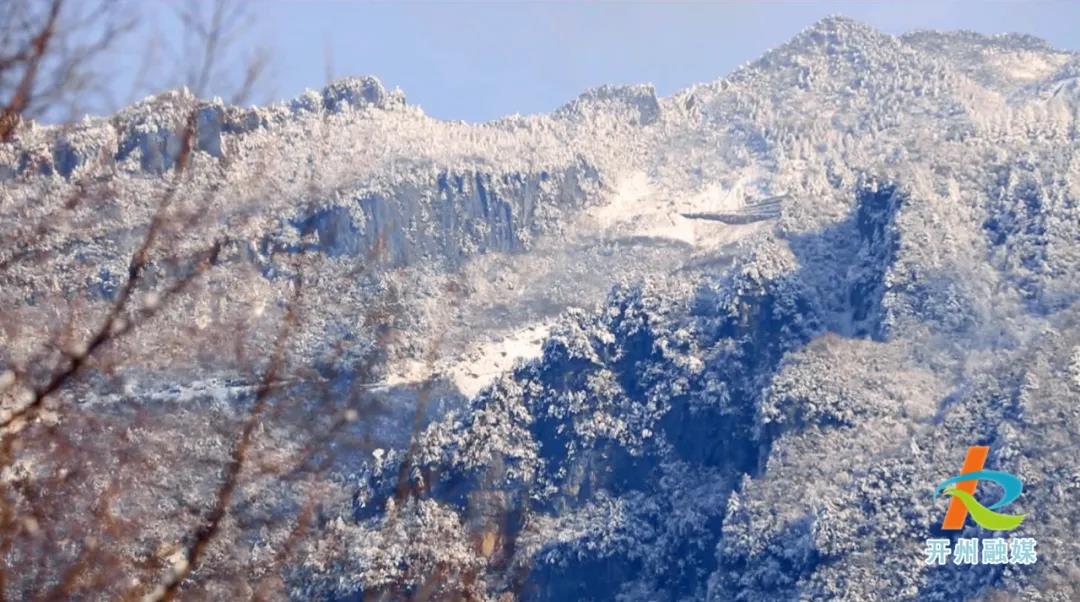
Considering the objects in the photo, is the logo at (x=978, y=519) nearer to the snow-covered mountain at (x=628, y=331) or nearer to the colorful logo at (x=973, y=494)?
the colorful logo at (x=973, y=494)

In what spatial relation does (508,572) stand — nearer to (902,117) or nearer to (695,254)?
(695,254)

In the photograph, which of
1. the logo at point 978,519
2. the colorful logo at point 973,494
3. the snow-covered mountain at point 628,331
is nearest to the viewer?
the snow-covered mountain at point 628,331

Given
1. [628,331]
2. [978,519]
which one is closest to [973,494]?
[978,519]

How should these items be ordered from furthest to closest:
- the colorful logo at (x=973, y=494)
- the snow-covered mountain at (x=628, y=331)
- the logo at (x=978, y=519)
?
the colorful logo at (x=973, y=494)
the logo at (x=978, y=519)
the snow-covered mountain at (x=628, y=331)

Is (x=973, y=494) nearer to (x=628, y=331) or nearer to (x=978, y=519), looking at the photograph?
(x=978, y=519)

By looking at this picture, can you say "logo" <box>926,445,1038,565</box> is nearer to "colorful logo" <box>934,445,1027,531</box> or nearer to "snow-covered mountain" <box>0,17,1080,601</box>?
"colorful logo" <box>934,445,1027,531</box>

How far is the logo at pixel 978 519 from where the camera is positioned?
68375 millimetres

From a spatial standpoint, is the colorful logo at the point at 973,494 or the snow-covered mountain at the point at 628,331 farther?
the colorful logo at the point at 973,494

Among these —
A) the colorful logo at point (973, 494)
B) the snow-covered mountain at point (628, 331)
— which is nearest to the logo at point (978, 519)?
the colorful logo at point (973, 494)

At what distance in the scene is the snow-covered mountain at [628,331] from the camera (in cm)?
1125

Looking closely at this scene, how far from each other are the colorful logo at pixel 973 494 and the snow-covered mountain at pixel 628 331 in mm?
852

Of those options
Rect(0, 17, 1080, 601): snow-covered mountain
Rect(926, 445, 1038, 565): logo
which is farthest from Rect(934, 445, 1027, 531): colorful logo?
Rect(0, 17, 1080, 601): snow-covered mountain

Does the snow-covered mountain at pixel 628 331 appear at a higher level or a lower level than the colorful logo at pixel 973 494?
higher

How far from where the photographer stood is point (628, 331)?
116312mm
